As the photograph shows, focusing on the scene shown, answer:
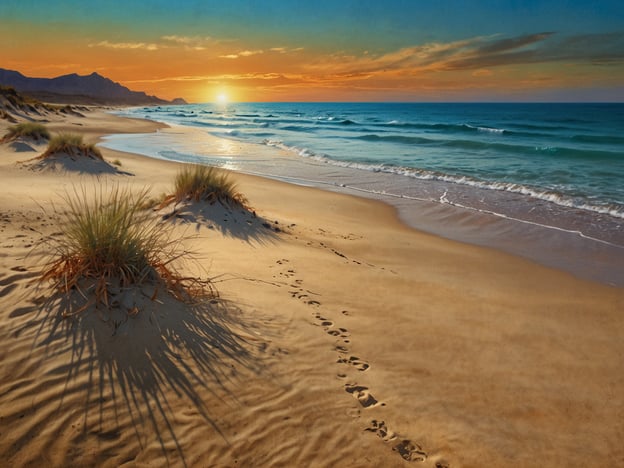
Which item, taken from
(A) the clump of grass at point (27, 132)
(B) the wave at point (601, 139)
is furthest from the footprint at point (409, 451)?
(B) the wave at point (601, 139)

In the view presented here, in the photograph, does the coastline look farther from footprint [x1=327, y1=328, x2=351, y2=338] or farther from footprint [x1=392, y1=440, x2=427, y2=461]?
footprint [x1=392, y1=440, x2=427, y2=461]

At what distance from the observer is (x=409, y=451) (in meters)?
2.85

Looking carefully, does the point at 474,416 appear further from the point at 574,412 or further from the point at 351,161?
the point at 351,161

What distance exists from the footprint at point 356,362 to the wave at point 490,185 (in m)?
10.0

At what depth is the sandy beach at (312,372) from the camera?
270 centimetres

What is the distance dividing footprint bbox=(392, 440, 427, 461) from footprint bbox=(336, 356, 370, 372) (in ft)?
2.86

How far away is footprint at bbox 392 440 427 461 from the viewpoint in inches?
110

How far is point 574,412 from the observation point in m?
3.46

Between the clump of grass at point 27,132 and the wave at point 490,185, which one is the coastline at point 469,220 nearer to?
the wave at point 490,185

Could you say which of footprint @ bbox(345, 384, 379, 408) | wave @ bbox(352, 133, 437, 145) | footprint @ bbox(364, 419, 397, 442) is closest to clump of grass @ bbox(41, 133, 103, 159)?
footprint @ bbox(345, 384, 379, 408)

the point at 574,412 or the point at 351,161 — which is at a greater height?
the point at 351,161

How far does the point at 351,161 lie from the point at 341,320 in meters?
16.2

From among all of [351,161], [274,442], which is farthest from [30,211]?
[351,161]

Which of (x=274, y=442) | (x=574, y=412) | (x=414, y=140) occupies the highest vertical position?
(x=414, y=140)
